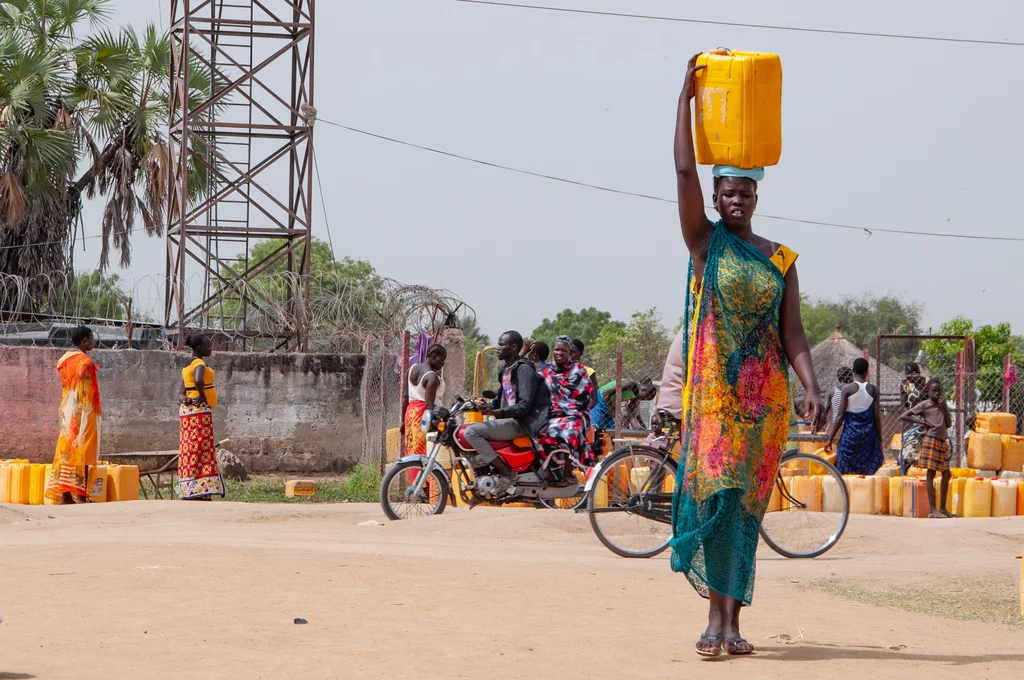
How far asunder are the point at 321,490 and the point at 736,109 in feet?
33.7

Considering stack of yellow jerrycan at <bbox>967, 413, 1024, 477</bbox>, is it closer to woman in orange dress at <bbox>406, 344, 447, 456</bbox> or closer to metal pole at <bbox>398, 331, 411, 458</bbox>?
metal pole at <bbox>398, 331, 411, 458</bbox>

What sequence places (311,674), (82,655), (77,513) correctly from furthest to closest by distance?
(77,513) → (82,655) → (311,674)

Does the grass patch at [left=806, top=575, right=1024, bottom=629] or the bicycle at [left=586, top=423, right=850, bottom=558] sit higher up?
the bicycle at [left=586, top=423, right=850, bottom=558]

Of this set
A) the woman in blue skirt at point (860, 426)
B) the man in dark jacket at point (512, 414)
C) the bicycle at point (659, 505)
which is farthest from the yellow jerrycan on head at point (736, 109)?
the woman in blue skirt at point (860, 426)

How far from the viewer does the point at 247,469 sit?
15.9 meters

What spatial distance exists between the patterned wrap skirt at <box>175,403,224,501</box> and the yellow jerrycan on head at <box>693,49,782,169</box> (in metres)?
8.37

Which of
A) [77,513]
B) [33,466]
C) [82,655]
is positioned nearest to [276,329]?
[33,466]

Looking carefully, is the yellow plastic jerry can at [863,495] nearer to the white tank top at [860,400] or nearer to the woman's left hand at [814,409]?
the white tank top at [860,400]

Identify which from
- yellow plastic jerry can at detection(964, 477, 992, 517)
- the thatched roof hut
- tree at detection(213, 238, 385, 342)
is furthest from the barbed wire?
the thatched roof hut

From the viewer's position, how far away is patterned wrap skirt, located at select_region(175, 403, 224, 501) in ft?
39.0

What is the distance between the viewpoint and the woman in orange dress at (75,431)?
1171 cm

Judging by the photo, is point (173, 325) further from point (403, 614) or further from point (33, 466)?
point (403, 614)

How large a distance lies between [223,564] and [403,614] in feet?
5.67

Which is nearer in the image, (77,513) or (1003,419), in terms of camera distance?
(77,513)
